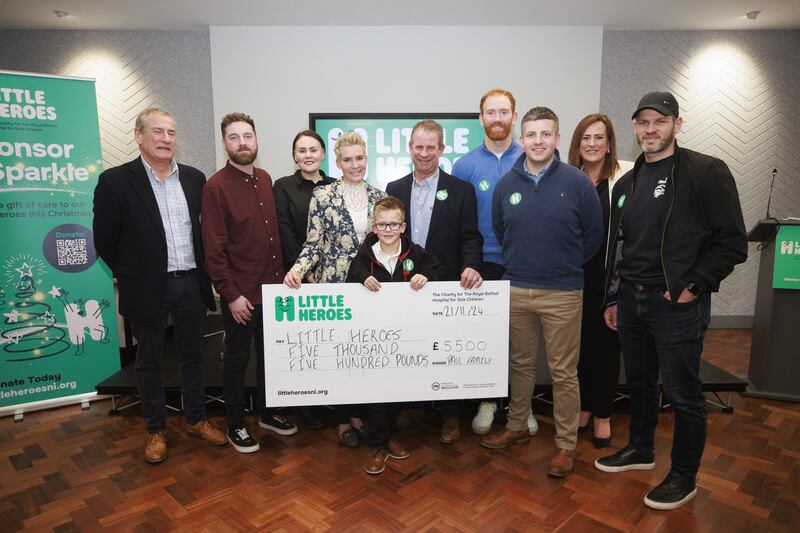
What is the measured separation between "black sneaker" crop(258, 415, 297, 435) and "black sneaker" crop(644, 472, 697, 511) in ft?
6.35

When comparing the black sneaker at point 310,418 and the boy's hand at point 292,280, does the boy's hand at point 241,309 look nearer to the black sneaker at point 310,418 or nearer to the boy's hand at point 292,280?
the boy's hand at point 292,280

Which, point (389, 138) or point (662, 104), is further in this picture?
point (389, 138)

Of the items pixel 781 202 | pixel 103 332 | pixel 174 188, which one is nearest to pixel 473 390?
pixel 174 188

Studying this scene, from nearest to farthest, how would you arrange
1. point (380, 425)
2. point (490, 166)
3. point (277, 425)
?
1. point (380, 425)
2. point (490, 166)
3. point (277, 425)

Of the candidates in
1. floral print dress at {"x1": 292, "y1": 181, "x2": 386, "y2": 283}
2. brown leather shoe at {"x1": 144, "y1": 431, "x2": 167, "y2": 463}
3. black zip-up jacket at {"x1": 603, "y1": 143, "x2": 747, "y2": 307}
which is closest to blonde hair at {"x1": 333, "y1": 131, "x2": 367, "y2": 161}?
floral print dress at {"x1": 292, "y1": 181, "x2": 386, "y2": 283}

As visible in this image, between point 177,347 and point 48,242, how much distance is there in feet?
4.78

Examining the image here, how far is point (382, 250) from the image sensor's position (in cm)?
243

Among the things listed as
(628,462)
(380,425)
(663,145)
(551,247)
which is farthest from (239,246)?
(628,462)

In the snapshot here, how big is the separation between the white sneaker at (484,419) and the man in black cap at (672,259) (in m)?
0.88

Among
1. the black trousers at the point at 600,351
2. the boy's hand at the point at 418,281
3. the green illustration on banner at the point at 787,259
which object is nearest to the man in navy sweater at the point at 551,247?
the black trousers at the point at 600,351

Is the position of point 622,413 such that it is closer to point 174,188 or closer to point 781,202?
point 174,188

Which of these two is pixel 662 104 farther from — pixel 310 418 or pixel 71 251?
pixel 71 251

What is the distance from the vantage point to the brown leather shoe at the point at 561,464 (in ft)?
7.82

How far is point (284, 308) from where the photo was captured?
239cm
